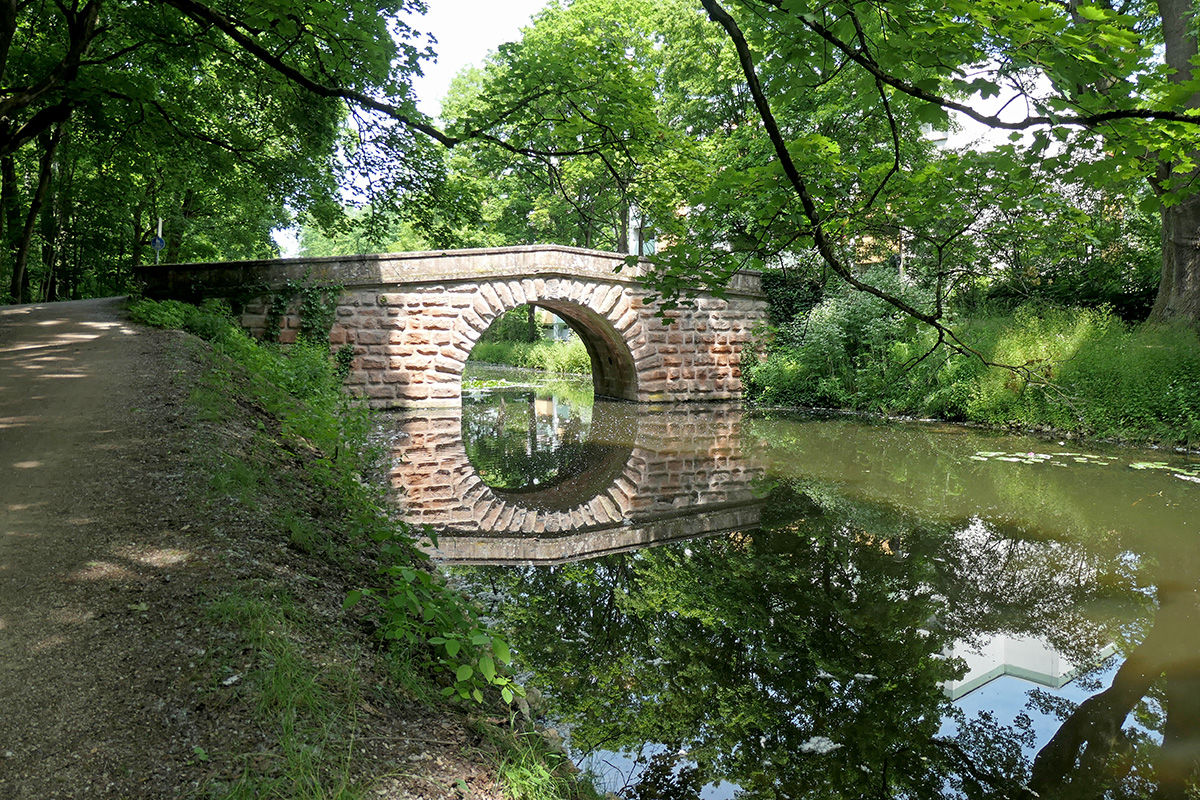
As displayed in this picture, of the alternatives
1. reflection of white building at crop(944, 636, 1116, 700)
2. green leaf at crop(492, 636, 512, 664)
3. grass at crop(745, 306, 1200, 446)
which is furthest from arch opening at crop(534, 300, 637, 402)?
green leaf at crop(492, 636, 512, 664)

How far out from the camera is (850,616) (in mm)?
3969

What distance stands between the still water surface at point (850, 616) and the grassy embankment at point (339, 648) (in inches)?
19.6

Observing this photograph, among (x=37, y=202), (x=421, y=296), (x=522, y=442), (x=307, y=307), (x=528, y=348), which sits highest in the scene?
(x=37, y=202)

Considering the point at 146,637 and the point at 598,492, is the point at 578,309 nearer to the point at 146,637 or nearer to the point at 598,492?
the point at 598,492

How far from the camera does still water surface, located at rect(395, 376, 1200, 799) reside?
2.67 metres

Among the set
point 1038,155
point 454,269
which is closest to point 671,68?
point 454,269

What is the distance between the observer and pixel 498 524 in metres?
5.92

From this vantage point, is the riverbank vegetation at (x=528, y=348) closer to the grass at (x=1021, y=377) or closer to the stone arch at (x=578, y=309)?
the stone arch at (x=578, y=309)

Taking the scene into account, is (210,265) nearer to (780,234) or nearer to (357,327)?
(357,327)

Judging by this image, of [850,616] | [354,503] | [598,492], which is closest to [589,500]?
[598,492]

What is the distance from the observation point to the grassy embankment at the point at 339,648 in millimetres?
1865

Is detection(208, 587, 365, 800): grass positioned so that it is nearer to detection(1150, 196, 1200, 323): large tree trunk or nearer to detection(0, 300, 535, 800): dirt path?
detection(0, 300, 535, 800): dirt path

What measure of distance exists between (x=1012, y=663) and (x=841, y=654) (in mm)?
789

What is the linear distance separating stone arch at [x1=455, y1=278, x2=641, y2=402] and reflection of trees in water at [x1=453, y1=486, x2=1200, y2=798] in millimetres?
8429
